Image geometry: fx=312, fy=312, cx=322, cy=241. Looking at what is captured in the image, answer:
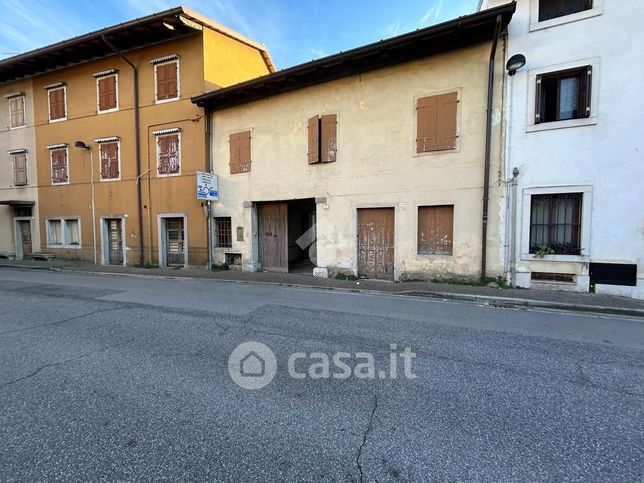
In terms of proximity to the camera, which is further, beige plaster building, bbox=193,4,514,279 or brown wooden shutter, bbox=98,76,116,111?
brown wooden shutter, bbox=98,76,116,111

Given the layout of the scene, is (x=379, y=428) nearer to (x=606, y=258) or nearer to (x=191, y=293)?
(x=191, y=293)

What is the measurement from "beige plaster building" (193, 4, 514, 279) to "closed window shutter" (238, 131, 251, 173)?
0.12 feet

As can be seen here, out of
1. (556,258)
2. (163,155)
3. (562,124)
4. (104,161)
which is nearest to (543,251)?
(556,258)

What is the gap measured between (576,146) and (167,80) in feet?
46.6

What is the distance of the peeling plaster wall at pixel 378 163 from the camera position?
8.57 meters

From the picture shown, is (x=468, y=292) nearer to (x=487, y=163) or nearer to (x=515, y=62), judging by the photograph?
(x=487, y=163)

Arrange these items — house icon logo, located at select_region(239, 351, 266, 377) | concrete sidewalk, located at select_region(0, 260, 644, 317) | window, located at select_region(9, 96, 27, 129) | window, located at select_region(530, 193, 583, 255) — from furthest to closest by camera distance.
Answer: window, located at select_region(9, 96, 27, 129)
window, located at select_region(530, 193, 583, 255)
concrete sidewalk, located at select_region(0, 260, 644, 317)
house icon logo, located at select_region(239, 351, 266, 377)

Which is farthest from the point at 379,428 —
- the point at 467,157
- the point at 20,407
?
the point at 467,157

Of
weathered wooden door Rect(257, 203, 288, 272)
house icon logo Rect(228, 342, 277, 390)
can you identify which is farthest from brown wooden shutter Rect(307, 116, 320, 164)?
house icon logo Rect(228, 342, 277, 390)

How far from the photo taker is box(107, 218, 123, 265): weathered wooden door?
14.4 meters

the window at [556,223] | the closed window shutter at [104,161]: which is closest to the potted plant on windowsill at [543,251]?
the window at [556,223]

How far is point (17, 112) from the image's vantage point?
A: 52.5 feet

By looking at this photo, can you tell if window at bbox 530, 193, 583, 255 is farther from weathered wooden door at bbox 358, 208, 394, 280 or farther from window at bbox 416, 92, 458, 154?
weathered wooden door at bbox 358, 208, 394, 280

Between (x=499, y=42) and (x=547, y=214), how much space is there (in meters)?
4.68
